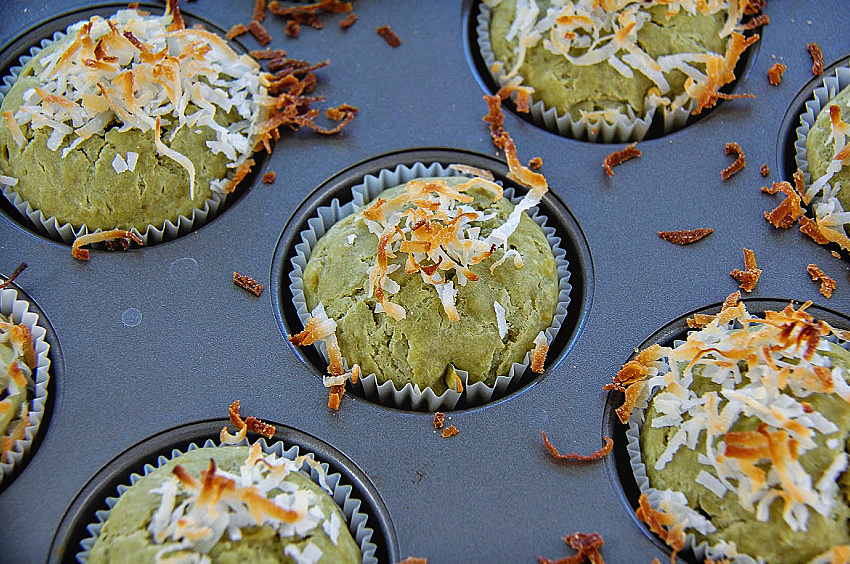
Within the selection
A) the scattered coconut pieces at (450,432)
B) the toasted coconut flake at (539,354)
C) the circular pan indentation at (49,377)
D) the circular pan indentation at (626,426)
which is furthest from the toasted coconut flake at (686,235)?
the circular pan indentation at (49,377)

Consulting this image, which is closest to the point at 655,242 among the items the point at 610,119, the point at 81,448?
the point at 610,119

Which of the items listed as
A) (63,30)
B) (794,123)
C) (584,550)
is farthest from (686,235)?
(63,30)

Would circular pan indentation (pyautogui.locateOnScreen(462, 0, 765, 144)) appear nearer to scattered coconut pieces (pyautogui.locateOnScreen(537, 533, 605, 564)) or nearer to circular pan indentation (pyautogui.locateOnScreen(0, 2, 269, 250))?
circular pan indentation (pyautogui.locateOnScreen(0, 2, 269, 250))

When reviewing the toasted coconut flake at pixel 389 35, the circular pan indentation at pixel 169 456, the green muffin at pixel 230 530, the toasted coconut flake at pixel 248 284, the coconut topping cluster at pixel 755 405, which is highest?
the toasted coconut flake at pixel 389 35

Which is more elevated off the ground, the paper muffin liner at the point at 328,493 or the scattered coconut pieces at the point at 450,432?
the scattered coconut pieces at the point at 450,432

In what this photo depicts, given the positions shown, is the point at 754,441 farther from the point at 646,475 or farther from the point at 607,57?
the point at 607,57

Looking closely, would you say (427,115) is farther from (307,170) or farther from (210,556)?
(210,556)

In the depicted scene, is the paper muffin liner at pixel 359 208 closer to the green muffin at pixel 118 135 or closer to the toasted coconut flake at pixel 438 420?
the toasted coconut flake at pixel 438 420
